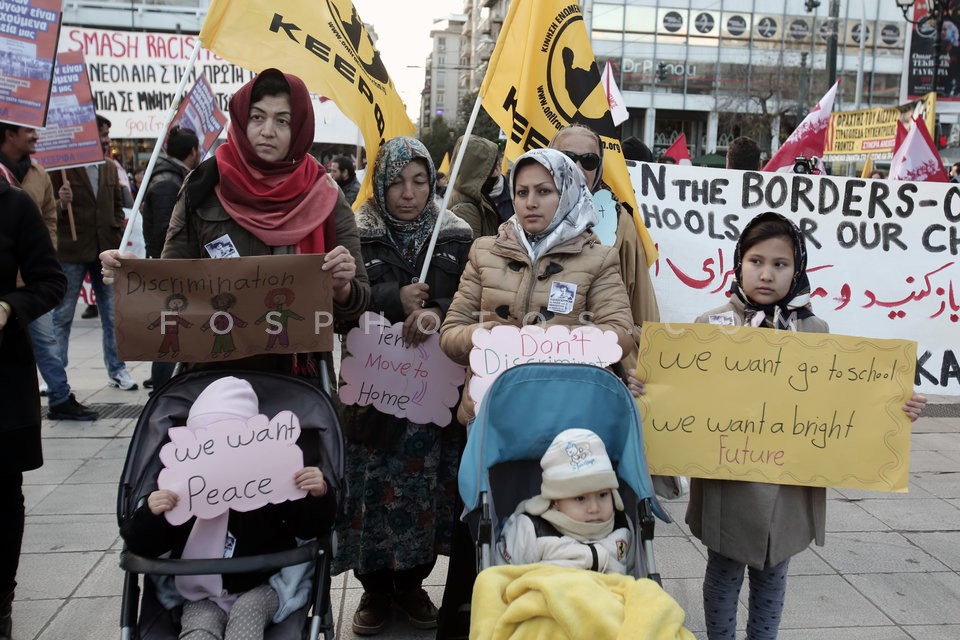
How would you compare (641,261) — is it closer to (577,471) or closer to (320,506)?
(577,471)

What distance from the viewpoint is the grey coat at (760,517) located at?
2711 millimetres

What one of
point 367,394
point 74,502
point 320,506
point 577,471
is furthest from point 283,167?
point 74,502

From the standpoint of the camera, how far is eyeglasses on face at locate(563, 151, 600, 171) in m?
3.60

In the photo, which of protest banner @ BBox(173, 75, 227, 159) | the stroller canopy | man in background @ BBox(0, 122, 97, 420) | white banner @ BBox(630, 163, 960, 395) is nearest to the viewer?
the stroller canopy

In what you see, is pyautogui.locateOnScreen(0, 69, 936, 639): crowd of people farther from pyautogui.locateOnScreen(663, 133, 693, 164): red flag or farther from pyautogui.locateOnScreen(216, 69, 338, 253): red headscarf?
pyautogui.locateOnScreen(663, 133, 693, 164): red flag

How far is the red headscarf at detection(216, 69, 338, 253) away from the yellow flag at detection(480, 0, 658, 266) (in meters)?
1.16

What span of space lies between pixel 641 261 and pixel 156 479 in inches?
93.5

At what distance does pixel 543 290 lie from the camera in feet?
9.20

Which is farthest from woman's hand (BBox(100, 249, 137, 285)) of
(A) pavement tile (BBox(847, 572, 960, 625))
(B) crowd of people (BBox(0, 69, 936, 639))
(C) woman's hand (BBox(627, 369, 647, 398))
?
(A) pavement tile (BBox(847, 572, 960, 625))

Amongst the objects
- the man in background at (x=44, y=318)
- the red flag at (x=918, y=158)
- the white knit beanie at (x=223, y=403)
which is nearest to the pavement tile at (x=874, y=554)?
the white knit beanie at (x=223, y=403)

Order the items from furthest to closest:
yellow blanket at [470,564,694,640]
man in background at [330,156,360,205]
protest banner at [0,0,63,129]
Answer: man in background at [330,156,360,205] < protest banner at [0,0,63,129] < yellow blanket at [470,564,694,640]

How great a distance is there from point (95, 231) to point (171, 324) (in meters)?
4.96

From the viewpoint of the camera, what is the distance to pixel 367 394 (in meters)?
3.22

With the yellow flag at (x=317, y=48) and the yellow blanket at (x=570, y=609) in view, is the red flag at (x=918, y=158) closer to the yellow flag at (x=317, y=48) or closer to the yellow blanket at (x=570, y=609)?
the yellow flag at (x=317, y=48)
